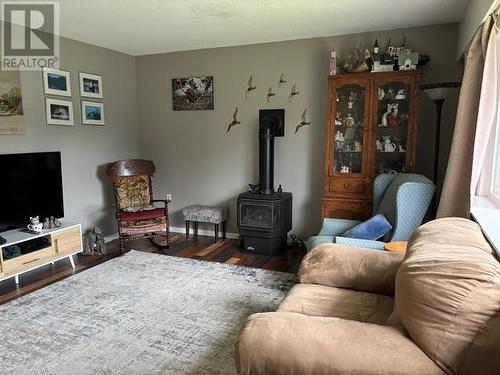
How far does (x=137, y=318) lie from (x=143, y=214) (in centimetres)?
171

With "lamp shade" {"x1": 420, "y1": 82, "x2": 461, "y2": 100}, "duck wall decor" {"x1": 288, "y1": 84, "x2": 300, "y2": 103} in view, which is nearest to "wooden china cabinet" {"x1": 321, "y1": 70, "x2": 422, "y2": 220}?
"lamp shade" {"x1": 420, "y1": 82, "x2": 461, "y2": 100}

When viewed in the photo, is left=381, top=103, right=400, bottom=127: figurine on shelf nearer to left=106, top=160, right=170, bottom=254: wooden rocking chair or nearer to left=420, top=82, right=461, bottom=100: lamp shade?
left=420, top=82, right=461, bottom=100: lamp shade

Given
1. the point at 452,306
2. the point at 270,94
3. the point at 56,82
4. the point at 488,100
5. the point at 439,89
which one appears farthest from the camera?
the point at 270,94

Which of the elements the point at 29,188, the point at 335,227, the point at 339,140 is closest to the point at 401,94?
the point at 339,140

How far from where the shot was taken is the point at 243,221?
4125mm

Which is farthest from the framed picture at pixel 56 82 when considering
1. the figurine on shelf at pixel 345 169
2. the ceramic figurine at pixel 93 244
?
the figurine on shelf at pixel 345 169

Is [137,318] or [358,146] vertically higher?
[358,146]

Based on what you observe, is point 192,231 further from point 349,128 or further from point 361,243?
point 361,243

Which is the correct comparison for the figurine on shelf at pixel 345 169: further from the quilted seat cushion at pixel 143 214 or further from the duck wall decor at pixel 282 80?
the quilted seat cushion at pixel 143 214

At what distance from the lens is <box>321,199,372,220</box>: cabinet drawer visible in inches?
147

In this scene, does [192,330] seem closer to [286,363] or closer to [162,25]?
[286,363]

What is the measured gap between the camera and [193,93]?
15.6 ft

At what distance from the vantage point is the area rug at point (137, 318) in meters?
2.12

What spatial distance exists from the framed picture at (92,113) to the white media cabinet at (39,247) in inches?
52.3
